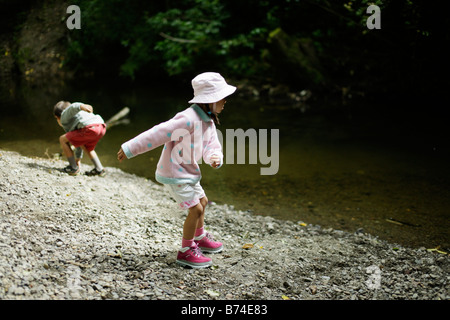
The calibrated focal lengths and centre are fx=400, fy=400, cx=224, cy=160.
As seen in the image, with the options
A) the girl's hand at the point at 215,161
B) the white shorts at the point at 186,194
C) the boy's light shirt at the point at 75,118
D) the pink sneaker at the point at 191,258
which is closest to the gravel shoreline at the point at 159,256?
the pink sneaker at the point at 191,258

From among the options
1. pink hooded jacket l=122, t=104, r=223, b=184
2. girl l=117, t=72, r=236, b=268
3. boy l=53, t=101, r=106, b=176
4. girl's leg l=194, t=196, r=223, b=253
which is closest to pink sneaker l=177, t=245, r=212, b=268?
girl l=117, t=72, r=236, b=268

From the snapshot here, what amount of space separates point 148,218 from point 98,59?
12399 millimetres

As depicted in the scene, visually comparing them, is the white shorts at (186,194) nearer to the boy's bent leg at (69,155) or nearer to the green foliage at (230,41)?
the boy's bent leg at (69,155)

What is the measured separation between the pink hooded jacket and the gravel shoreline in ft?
2.66

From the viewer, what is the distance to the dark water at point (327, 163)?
18.2 ft

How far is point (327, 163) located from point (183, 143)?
16.6ft

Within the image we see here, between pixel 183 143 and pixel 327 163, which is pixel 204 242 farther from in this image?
pixel 327 163

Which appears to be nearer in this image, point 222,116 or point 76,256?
point 76,256

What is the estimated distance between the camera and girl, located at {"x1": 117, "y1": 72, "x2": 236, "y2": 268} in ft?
10.3

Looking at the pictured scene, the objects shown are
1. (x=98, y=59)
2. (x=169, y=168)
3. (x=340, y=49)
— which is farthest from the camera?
(x=98, y=59)

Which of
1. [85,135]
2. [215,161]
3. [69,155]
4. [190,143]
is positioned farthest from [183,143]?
[69,155]

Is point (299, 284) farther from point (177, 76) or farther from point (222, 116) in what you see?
point (177, 76)

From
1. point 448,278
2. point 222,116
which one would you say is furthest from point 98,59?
point 448,278
